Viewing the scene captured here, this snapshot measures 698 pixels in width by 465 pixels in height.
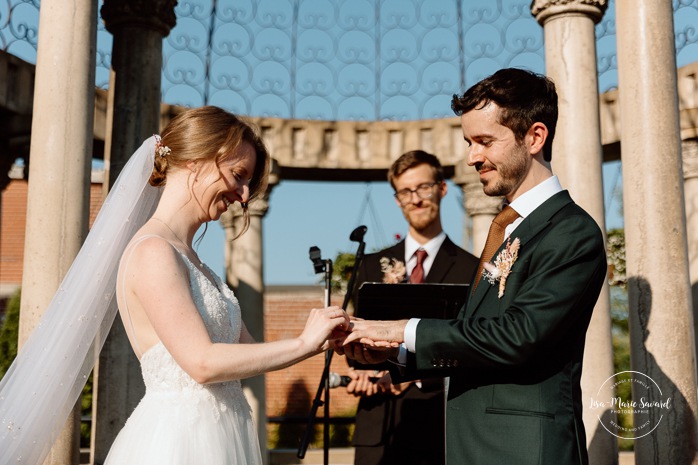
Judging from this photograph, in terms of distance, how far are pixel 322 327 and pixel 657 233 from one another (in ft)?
16.3

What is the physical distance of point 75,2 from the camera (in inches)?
296

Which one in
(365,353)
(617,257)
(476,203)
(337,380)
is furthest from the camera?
(617,257)

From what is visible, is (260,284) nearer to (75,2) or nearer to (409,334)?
(75,2)

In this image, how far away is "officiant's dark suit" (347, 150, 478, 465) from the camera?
595 cm

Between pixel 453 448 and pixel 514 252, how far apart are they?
3.19ft

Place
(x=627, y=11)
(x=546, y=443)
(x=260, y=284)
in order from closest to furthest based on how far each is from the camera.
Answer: (x=546, y=443) < (x=627, y=11) < (x=260, y=284)

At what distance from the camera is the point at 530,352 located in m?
3.37

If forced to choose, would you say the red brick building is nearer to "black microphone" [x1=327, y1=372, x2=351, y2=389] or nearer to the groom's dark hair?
"black microphone" [x1=327, y1=372, x2=351, y2=389]

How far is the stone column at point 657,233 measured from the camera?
7.55 meters

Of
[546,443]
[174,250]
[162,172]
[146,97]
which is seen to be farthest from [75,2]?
[546,443]

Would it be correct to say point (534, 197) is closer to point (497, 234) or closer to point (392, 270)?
point (497, 234)

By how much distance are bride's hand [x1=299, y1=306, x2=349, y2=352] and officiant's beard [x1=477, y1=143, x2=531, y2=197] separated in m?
0.99

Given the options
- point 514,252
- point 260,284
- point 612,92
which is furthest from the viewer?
point 260,284

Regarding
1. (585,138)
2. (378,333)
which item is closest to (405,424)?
(378,333)
